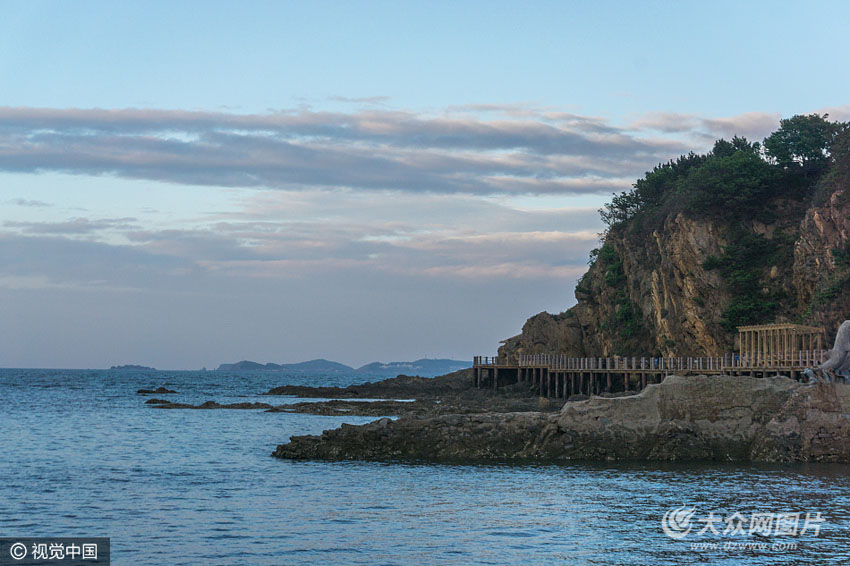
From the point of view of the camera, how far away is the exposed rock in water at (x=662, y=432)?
29.5 m

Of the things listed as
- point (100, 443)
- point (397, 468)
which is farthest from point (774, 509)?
point (100, 443)

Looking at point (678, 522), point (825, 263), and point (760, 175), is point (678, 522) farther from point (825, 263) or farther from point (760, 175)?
point (760, 175)

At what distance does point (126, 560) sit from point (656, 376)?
49.6 m

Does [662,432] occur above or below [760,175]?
below

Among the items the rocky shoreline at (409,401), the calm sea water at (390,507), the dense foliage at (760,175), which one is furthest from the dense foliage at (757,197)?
the calm sea water at (390,507)

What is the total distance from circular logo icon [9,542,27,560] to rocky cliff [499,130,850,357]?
46.4m

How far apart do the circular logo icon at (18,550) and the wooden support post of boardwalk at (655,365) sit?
30643mm

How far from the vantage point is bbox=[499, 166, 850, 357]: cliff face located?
5572 centimetres

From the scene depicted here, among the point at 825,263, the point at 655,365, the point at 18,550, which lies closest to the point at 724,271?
the point at 655,365

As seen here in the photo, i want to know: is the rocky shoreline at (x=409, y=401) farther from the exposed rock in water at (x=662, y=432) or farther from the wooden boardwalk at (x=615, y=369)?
the exposed rock in water at (x=662, y=432)

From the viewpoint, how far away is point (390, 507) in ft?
69.1

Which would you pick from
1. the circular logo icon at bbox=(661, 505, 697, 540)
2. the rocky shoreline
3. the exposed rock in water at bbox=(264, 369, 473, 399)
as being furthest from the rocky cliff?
the circular logo icon at bbox=(661, 505, 697, 540)

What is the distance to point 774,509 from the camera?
67.6 ft

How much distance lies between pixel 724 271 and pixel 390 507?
48519 mm
